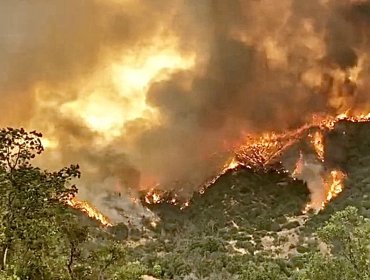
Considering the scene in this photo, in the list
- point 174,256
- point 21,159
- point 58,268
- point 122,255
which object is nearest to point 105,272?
point 122,255

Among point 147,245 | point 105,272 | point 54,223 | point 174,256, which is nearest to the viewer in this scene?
point 54,223

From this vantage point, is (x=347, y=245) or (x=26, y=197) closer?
(x=26, y=197)

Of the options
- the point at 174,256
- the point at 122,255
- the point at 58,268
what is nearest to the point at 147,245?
the point at 174,256

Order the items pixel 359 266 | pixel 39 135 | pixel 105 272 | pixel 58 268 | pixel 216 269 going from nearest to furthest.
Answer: pixel 39 135, pixel 58 268, pixel 359 266, pixel 105 272, pixel 216 269

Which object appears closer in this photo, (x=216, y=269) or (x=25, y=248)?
(x=25, y=248)

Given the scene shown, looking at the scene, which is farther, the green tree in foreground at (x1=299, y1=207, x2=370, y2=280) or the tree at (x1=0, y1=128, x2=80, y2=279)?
the green tree in foreground at (x1=299, y1=207, x2=370, y2=280)

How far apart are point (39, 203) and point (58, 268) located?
24.0ft

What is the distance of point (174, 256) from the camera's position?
16088cm

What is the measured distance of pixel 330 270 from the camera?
4350 cm

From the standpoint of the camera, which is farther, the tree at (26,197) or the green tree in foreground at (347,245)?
the green tree in foreground at (347,245)

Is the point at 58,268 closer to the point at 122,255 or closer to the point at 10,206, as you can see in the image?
the point at 10,206

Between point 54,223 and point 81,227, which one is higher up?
point 81,227

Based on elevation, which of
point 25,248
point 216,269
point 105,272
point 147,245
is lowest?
point 25,248

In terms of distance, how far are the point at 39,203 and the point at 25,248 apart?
2999mm
